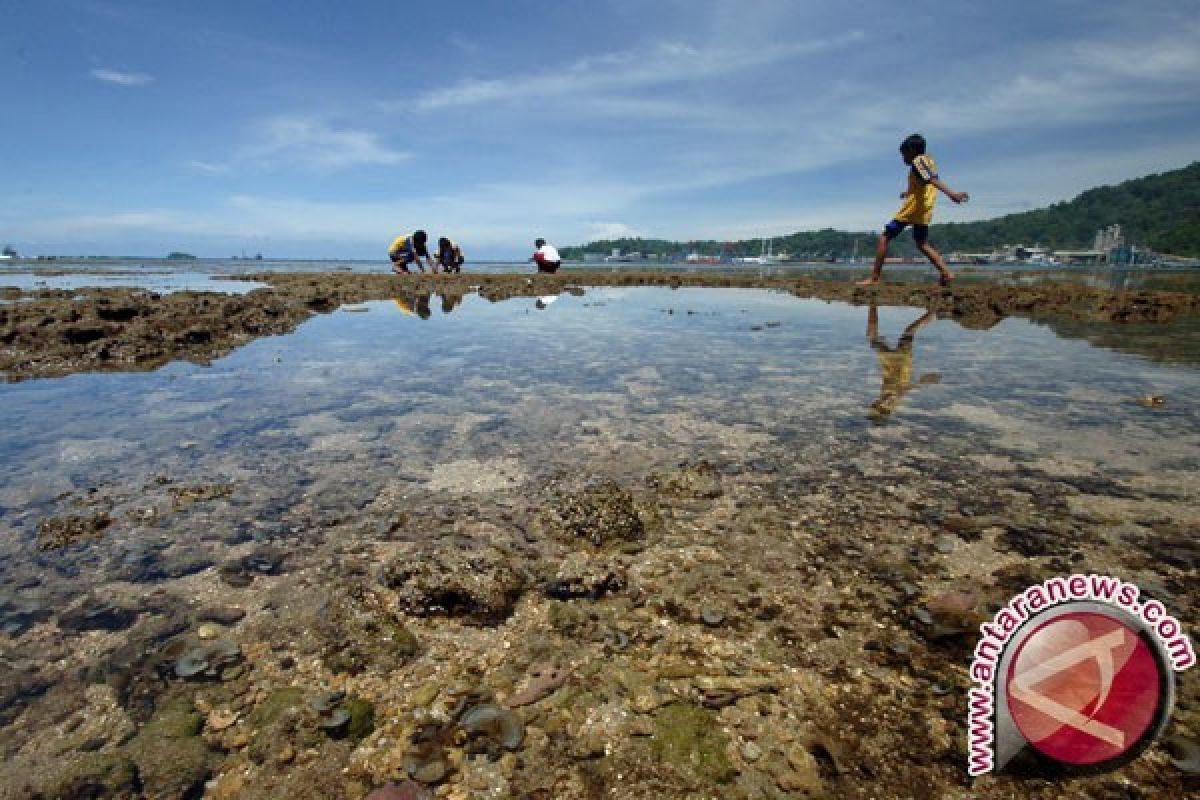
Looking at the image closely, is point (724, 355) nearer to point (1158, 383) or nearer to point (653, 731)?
point (1158, 383)

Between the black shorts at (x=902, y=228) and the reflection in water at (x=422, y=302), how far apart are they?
43.7ft

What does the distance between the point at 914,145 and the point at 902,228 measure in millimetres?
2175

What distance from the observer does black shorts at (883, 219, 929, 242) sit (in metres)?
15.2

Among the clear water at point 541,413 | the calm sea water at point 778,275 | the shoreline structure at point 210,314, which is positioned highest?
the calm sea water at point 778,275

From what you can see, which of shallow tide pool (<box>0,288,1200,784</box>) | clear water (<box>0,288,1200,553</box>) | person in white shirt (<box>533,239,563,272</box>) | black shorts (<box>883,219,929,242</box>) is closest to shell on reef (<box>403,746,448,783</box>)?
shallow tide pool (<box>0,288,1200,784</box>)

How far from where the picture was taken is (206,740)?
6.16 feet

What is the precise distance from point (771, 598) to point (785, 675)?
0.51 metres

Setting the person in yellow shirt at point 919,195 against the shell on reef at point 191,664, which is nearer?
the shell on reef at point 191,664

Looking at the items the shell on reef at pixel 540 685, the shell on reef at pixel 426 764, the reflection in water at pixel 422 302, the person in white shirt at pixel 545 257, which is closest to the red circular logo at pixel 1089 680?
the shell on reef at pixel 540 685

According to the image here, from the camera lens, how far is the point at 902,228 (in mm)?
15242

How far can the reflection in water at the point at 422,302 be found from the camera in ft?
52.1

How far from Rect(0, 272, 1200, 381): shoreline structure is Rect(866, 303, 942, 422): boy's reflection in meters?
2.93

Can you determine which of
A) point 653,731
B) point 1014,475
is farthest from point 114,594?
point 1014,475

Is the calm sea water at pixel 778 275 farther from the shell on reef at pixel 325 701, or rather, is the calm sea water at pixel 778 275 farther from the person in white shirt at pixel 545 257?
the shell on reef at pixel 325 701
